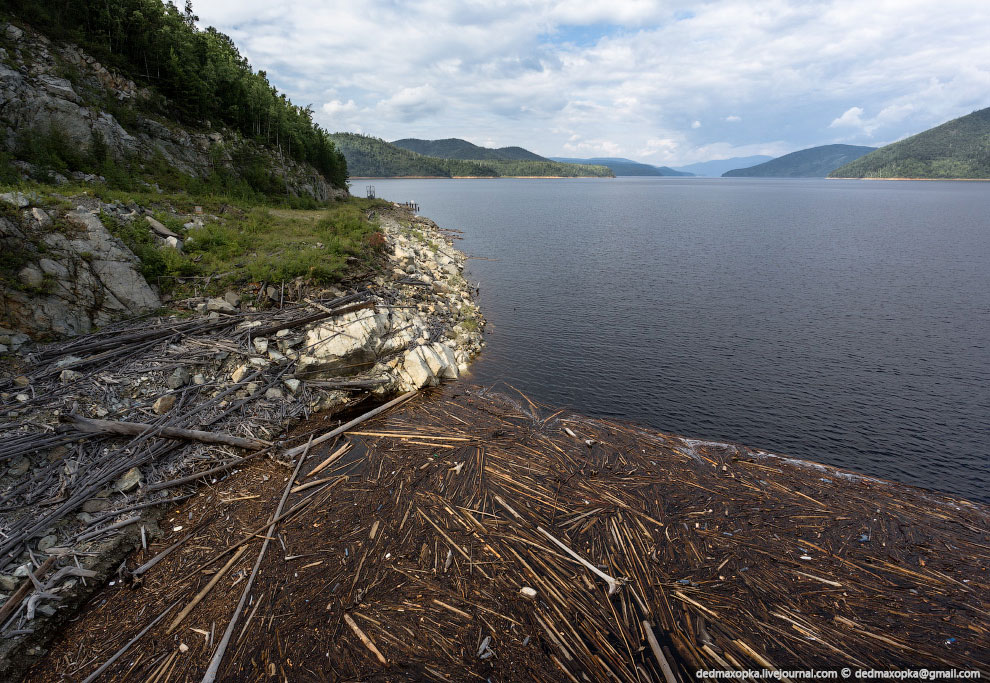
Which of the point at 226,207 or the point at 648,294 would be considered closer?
the point at 226,207

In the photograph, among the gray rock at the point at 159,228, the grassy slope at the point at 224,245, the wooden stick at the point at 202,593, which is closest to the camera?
the wooden stick at the point at 202,593

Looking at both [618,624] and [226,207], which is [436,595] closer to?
[618,624]

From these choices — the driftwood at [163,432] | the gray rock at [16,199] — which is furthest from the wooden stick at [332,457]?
the gray rock at [16,199]

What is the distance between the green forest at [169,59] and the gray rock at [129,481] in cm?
3698

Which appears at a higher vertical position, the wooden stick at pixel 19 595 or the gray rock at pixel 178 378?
the gray rock at pixel 178 378

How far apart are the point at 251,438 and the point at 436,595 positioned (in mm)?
7867

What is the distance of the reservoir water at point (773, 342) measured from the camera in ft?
49.7

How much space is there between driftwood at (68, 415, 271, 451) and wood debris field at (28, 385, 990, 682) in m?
0.69

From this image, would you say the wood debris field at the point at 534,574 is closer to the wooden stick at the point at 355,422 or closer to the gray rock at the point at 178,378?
the wooden stick at the point at 355,422

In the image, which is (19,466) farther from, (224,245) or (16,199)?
(224,245)

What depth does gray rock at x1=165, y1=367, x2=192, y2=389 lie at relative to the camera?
42.7 feet

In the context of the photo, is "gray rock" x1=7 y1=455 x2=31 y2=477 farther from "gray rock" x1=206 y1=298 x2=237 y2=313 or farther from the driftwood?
"gray rock" x1=206 y1=298 x2=237 y2=313

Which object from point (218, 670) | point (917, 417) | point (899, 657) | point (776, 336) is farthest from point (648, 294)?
point (218, 670)

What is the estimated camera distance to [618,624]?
7.99m
